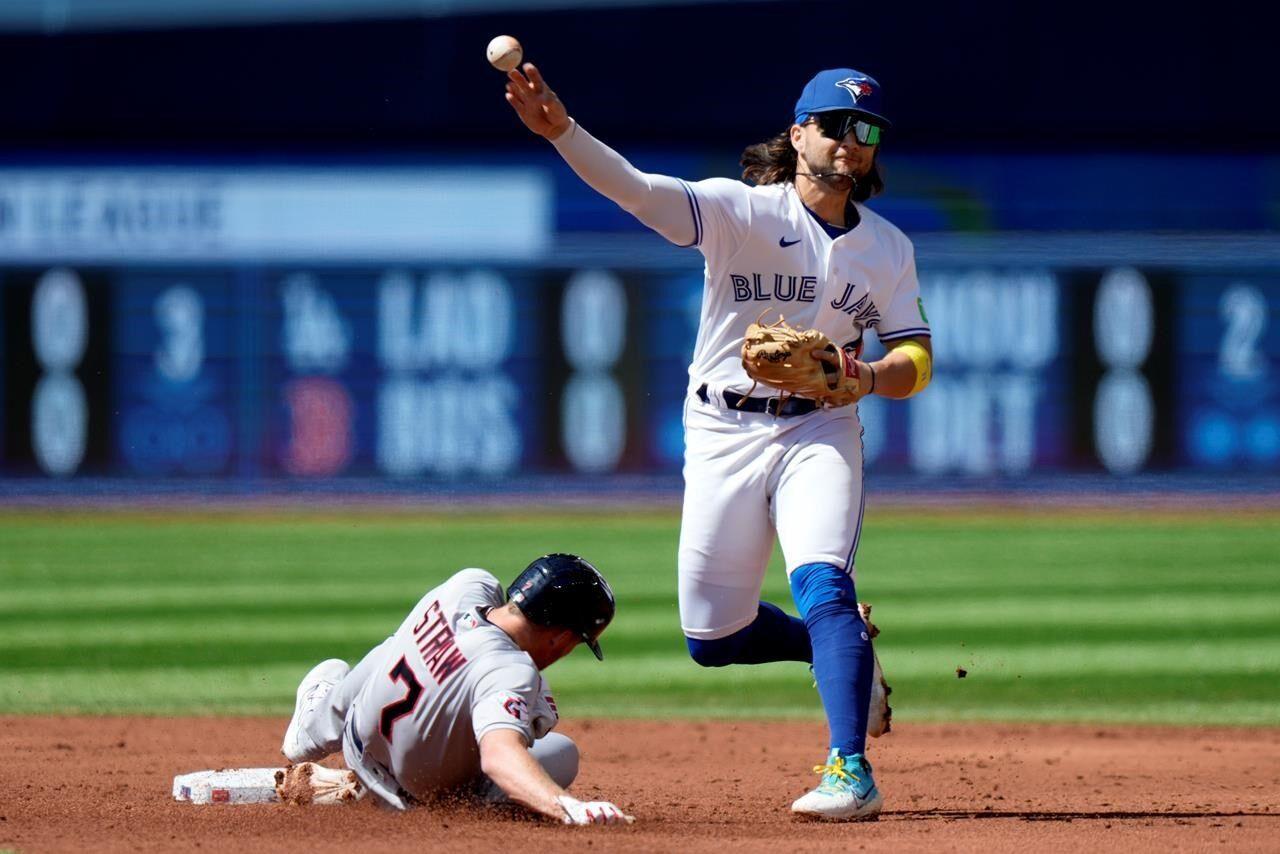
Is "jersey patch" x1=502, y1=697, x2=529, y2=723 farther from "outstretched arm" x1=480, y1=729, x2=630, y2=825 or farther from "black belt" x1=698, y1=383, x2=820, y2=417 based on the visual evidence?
"black belt" x1=698, y1=383, x2=820, y2=417

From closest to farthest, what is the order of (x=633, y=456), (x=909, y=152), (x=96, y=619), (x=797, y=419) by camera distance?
(x=797, y=419), (x=96, y=619), (x=633, y=456), (x=909, y=152)

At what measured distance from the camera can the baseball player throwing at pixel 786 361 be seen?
3566 mm

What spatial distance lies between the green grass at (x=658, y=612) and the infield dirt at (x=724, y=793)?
1.94ft

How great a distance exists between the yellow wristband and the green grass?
2.50 metres

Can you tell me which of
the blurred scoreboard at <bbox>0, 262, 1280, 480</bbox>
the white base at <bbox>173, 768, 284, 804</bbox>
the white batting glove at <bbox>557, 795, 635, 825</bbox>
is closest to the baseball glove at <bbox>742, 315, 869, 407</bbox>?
the white batting glove at <bbox>557, 795, 635, 825</bbox>

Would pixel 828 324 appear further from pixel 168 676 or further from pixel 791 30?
pixel 791 30

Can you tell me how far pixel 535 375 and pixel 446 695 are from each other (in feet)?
31.1

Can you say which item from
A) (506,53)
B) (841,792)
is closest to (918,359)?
(841,792)

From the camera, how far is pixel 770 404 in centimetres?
373

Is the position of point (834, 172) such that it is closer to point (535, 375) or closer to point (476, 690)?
point (476, 690)

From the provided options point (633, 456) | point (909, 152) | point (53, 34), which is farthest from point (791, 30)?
point (53, 34)

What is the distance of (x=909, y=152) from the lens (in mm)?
13516

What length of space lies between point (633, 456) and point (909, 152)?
3.29 meters

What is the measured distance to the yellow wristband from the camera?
3830mm
